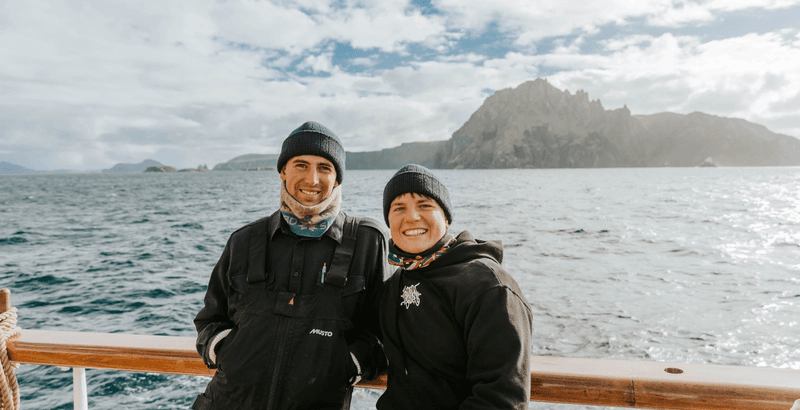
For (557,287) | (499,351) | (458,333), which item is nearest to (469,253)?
(458,333)

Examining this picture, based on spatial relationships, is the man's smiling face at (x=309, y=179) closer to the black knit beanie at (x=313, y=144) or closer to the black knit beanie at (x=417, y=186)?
the black knit beanie at (x=313, y=144)

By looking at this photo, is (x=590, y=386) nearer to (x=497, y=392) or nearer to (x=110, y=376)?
(x=497, y=392)

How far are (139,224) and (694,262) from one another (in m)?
28.0

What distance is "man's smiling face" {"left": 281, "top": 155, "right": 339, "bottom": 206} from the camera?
8.22 ft

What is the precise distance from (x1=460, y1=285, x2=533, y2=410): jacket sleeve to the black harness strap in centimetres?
74

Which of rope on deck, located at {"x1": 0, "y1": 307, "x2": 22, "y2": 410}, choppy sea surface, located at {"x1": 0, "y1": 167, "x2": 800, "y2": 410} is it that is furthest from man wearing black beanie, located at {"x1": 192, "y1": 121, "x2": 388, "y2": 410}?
choppy sea surface, located at {"x1": 0, "y1": 167, "x2": 800, "y2": 410}

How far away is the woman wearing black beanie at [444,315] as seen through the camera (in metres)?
1.77

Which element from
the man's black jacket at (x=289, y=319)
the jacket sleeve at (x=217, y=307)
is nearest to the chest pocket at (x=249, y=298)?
the man's black jacket at (x=289, y=319)

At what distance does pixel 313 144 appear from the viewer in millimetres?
2527

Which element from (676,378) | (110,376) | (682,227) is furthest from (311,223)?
(682,227)

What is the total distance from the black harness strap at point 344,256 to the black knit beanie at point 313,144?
341mm

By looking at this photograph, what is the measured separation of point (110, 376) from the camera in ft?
24.9

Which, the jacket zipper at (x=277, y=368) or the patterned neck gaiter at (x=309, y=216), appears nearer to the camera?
the jacket zipper at (x=277, y=368)

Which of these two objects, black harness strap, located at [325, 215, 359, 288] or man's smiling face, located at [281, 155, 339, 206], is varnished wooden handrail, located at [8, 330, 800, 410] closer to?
black harness strap, located at [325, 215, 359, 288]
